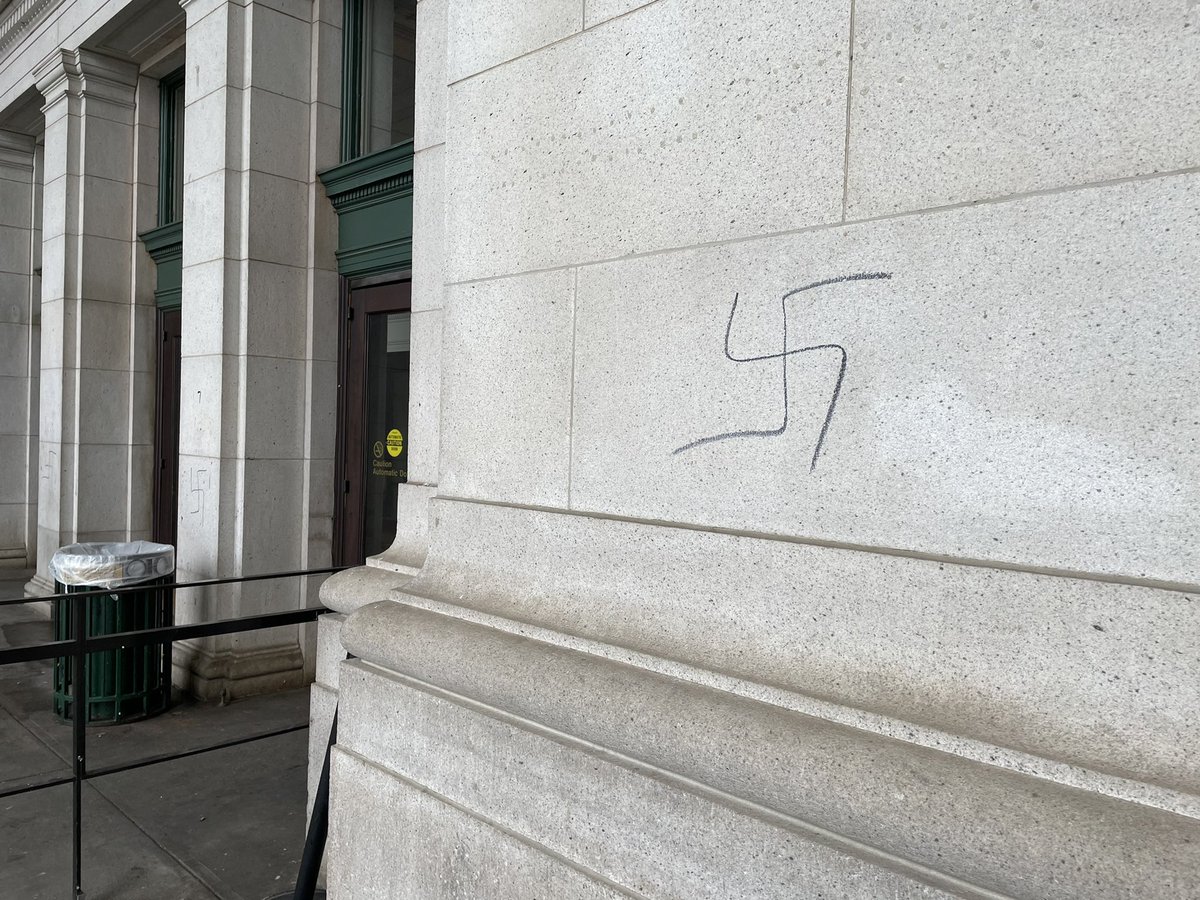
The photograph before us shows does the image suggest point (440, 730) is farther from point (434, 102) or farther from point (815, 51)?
point (434, 102)

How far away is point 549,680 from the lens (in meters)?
2.27

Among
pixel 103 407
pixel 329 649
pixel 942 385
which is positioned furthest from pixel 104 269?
pixel 942 385

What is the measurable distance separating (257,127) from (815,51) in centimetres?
600

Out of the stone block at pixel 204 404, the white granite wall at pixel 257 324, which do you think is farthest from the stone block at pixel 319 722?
the stone block at pixel 204 404

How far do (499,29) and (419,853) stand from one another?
261 centimetres

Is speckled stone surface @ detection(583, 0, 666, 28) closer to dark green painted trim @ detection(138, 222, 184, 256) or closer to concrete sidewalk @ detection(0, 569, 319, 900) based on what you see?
concrete sidewalk @ detection(0, 569, 319, 900)

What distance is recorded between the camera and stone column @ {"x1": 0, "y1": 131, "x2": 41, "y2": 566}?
40.3ft

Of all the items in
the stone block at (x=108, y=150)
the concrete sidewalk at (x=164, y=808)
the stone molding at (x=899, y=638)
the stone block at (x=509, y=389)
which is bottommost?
the concrete sidewalk at (x=164, y=808)

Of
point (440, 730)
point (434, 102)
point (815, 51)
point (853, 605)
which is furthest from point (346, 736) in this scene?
point (434, 102)

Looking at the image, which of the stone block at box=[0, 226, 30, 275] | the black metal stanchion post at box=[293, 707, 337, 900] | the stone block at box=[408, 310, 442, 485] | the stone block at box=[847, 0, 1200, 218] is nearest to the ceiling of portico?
the stone block at box=[0, 226, 30, 275]

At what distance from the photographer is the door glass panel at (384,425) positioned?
261 inches

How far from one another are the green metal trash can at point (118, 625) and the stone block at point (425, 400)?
3.29 meters

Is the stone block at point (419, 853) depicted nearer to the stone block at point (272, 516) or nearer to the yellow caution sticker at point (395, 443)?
the yellow caution sticker at point (395, 443)

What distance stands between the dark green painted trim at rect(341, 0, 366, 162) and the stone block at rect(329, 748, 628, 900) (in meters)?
5.62
